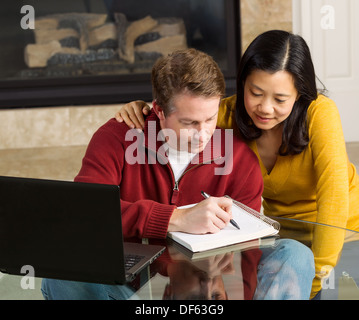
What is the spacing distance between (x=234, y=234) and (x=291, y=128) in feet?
1.71

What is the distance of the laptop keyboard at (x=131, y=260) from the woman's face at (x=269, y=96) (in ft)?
2.00

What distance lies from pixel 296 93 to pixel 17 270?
2.97ft

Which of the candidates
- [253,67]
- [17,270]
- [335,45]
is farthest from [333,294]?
[335,45]

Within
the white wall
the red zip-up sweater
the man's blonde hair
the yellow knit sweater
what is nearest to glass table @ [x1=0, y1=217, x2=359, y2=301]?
the yellow knit sweater

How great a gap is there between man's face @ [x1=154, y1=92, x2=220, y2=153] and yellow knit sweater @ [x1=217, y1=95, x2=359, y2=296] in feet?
0.96

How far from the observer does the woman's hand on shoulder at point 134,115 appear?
1614 mm

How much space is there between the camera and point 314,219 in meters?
1.77

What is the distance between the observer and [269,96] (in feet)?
5.23

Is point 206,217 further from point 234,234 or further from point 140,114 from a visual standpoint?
point 140,114

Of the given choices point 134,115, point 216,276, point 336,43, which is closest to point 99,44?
point 336,43

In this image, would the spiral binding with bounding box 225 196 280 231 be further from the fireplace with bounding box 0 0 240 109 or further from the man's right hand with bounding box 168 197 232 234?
the fireplace with bounding box 0 0 240 109

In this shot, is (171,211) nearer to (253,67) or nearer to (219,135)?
(219,135)

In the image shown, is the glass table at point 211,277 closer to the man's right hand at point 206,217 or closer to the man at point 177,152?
the man's right hand at point 206,217
